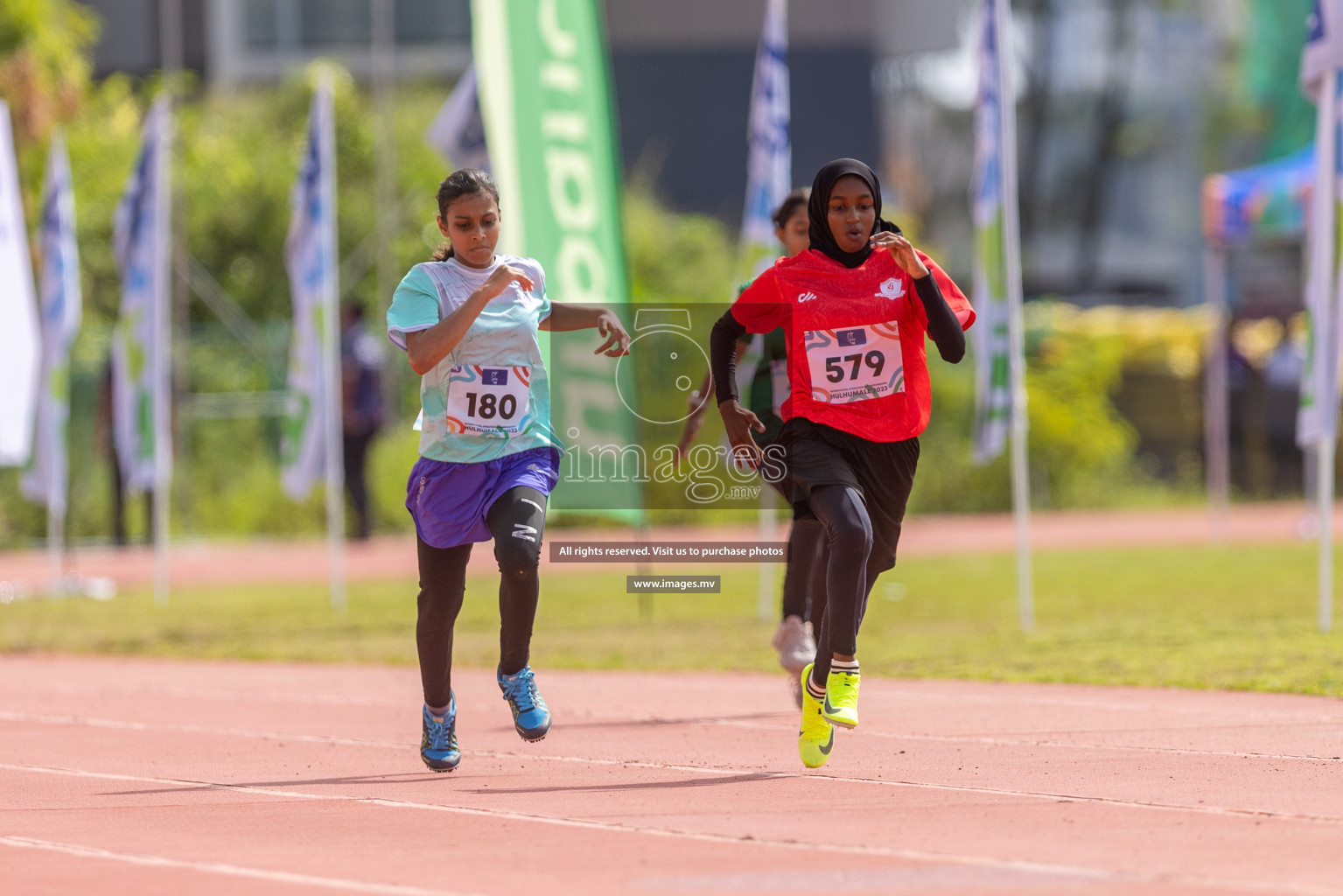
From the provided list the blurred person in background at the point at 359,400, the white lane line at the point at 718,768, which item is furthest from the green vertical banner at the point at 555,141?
the blurred person in background at the point at 359,400

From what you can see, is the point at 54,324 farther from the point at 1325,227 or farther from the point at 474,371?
the point at 474,371

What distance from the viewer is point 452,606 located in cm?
731

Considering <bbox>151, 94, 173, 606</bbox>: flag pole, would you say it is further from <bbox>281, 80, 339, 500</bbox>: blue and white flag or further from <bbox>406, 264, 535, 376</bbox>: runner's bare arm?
<bbox>406, 264, 535, 376</bbox>: runner's bare arm

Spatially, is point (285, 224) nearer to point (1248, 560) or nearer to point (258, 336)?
point (258, 336)

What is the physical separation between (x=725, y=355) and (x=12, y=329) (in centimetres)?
910

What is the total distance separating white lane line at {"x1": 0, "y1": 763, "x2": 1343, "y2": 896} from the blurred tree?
1899cm

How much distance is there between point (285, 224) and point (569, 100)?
18.3 metres

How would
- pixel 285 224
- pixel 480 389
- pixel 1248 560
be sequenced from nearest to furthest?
pixel 480 389 < pixel 1248 560 < pixel 285 224

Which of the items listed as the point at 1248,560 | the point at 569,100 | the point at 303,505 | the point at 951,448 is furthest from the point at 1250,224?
the point at 303,505

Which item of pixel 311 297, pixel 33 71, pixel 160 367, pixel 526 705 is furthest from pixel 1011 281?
pixel 33 71

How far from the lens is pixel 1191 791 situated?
6.35 m

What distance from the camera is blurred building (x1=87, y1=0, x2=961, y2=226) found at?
3812 centimetres

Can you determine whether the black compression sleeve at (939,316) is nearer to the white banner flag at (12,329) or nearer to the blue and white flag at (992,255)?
the blue and white flag at (992,255)

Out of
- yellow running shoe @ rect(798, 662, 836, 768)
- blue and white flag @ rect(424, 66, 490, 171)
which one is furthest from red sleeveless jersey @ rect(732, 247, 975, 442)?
blue and white flag @ rect(424, 66, 490, 171)
